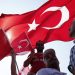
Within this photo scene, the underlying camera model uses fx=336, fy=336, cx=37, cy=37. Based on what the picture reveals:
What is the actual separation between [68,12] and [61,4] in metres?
0.42

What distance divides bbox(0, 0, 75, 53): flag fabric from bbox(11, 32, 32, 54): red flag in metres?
0.13

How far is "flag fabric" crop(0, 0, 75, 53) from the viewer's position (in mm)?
11695

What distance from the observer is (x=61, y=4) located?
11.8 metres

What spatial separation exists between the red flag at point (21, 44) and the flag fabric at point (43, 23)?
0.42 feet

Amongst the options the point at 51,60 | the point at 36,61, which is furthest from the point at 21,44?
the point at 51,60

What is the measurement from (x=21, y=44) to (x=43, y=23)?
1.10m

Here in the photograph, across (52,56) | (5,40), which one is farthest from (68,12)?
(52,56)

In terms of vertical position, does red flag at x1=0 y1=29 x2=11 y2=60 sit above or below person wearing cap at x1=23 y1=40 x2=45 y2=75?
above

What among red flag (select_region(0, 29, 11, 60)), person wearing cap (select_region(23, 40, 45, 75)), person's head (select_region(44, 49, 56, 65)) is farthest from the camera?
red flag (select_region(0, 29, 11, 60))

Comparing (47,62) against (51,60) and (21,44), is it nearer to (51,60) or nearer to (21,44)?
(51,60)

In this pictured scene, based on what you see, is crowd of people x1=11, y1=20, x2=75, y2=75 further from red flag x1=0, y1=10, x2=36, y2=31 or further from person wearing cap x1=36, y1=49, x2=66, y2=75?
red flag x1=0, y1=10, x2=36, y2=31

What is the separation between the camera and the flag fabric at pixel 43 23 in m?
11.7

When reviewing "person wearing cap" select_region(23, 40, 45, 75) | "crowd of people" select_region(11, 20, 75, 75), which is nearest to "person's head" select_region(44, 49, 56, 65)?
"crowd of people" select_region(11, 20, 75, 75)

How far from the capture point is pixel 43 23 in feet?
38.8
